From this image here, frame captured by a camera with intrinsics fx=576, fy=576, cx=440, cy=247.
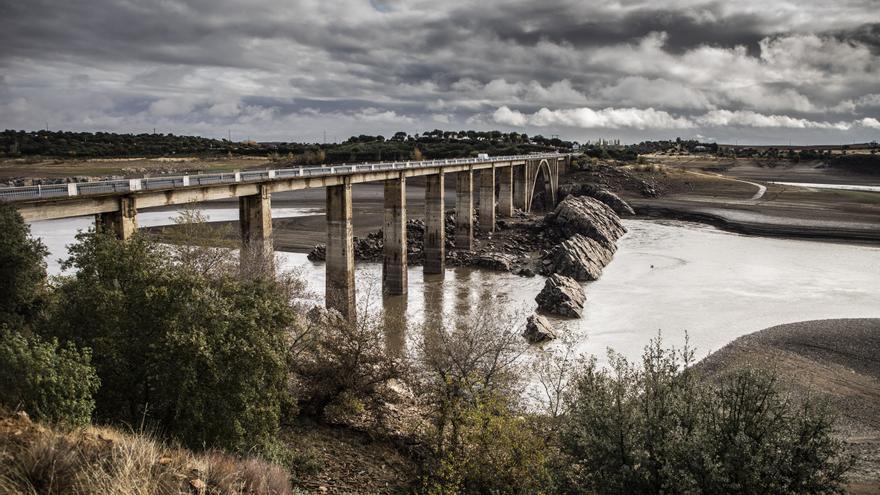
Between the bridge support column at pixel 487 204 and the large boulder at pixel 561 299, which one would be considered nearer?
the large boulder at pixel 561 299

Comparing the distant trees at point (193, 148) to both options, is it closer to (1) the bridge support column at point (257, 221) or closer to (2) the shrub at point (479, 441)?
(1) the bridge support column at point (257, 221)

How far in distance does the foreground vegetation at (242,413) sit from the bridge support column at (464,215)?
4567 cm

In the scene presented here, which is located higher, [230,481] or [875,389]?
[230,481]

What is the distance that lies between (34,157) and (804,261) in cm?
13199

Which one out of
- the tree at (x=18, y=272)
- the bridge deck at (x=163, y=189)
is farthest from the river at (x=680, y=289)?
the tree at (x=18, y=272)

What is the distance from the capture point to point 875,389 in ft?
83.5

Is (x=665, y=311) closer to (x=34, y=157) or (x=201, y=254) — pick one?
(x=201, y=254)

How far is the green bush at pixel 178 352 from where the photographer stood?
1330 cm

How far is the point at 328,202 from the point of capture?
3981 cm

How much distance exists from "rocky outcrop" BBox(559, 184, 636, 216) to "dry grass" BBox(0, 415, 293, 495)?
87150 millimetres

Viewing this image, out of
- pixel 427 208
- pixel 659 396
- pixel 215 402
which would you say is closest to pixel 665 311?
pixel 427 208

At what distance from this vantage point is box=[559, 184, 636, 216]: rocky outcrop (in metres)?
91.4

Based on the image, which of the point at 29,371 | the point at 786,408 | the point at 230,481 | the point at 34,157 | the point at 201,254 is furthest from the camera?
the point at 34,157

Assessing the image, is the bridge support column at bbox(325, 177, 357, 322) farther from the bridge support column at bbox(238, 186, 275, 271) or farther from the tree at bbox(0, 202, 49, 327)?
the tree at bbox(0, 202, 49, 327)
